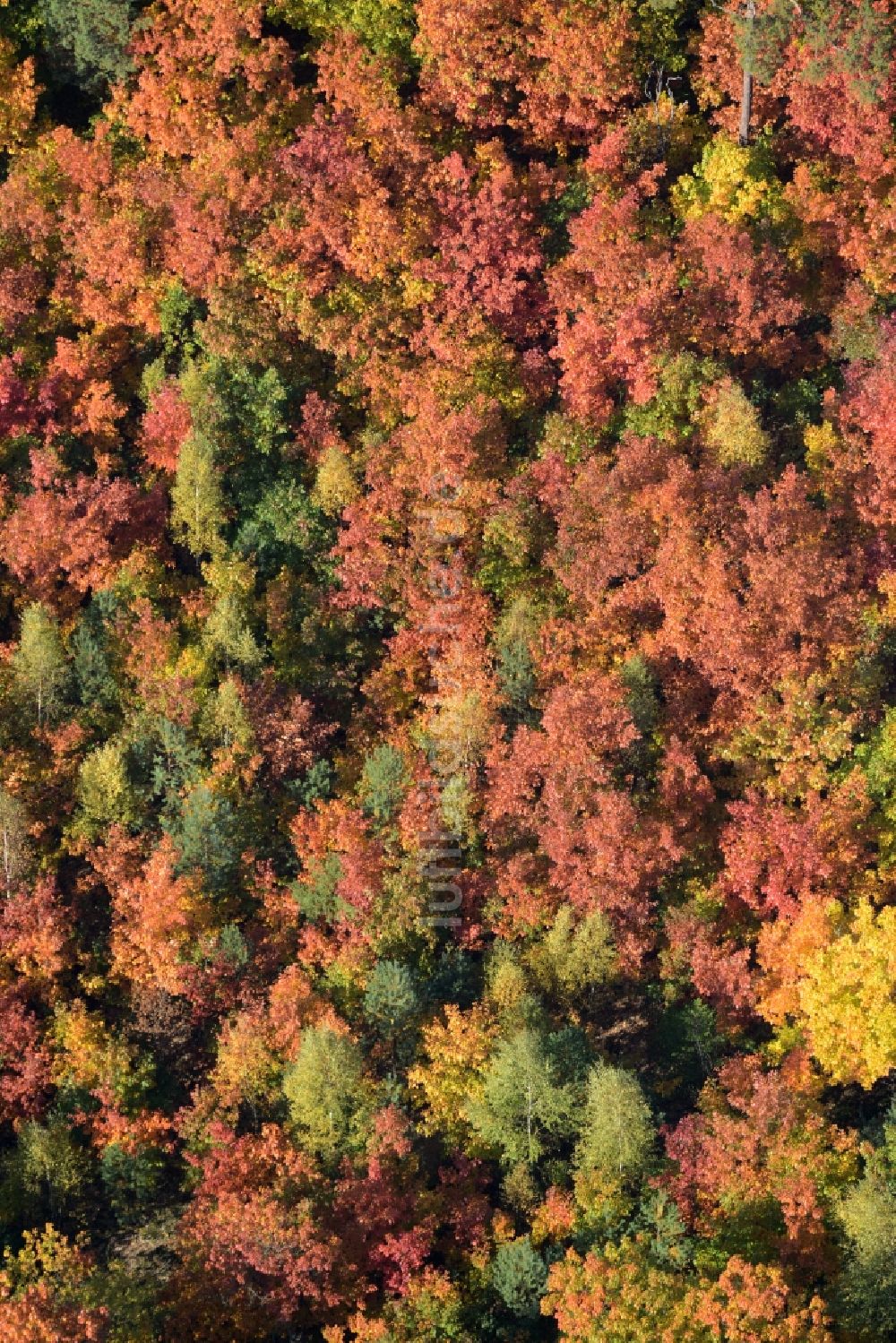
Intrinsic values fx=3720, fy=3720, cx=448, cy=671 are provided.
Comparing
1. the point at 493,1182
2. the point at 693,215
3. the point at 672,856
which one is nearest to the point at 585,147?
the point at 693,215

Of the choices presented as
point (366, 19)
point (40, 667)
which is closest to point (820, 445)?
point (366, 19)

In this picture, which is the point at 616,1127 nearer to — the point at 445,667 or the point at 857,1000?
the point at 857,1000

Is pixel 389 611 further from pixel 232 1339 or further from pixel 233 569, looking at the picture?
pixel 232 1339

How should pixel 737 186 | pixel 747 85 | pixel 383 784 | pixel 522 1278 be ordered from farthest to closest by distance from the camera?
1. pixel 737 186
2. pixel 747 85
3. pixel 383 784
4. pixel 522 1278

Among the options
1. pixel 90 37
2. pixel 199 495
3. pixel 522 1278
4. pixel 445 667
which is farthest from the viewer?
pixel 90 37

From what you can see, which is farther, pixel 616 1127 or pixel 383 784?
pixel 383 784

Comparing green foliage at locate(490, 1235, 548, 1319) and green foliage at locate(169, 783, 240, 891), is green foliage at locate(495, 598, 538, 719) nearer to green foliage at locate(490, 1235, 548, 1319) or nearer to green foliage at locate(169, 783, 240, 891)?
green foliage at locate(169, 783, 240, 891)

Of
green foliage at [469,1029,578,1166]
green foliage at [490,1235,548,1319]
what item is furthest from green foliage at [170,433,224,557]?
green foliage at [490,1235,548,1319]

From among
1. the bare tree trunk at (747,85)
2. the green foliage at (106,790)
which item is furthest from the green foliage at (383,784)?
the bare tree trunk at (747,85)
